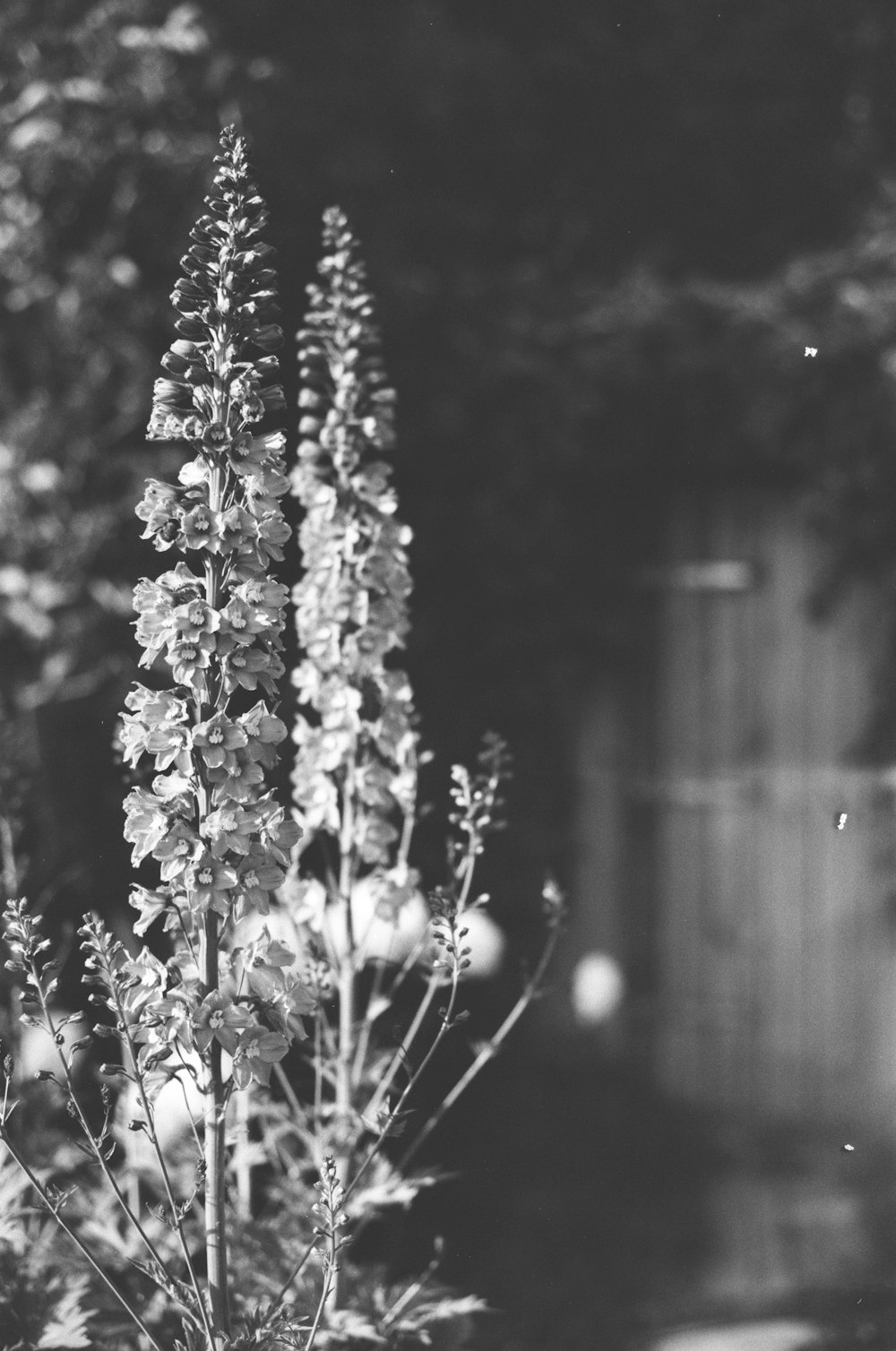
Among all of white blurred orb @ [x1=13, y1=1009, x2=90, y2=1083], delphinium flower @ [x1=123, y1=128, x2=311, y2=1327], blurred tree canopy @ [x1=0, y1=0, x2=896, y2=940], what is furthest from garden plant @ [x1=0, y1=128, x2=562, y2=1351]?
blurred tree canopy @ [x1=0, y1=0, x2=896, y2=940]

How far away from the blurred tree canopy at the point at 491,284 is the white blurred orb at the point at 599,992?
0.53 m

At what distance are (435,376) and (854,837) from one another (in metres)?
2.45

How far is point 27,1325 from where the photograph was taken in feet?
6.28

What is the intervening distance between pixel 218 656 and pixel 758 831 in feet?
13.9

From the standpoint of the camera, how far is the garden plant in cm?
156

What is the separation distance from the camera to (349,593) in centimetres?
208

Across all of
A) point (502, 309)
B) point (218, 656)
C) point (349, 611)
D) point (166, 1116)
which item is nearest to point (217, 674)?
point (218, 656)

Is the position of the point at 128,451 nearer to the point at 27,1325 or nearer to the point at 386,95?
the point at 386,95

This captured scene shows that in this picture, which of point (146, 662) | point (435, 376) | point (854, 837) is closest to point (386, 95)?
point (435, 376)

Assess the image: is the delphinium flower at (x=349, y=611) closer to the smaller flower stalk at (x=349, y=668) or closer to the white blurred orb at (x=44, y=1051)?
the smaller flower stalk at (x=349, y=668)

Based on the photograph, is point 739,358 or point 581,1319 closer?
point 581,1319

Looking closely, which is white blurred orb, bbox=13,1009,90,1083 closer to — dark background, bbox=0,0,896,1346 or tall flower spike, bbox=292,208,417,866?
dark background, bbox=0,0,896,1346

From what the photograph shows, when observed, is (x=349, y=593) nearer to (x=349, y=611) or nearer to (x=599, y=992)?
(x=349, y=611)

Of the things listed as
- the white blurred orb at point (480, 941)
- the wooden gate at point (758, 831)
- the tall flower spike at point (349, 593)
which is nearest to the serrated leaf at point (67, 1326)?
the tall flower spike at point (349, 593)
